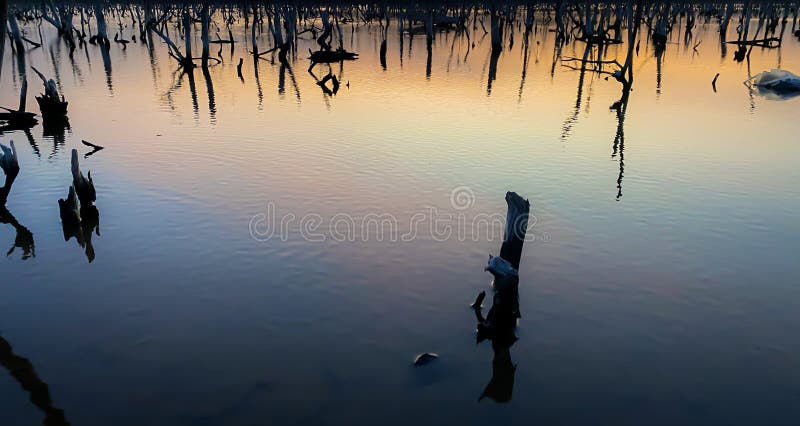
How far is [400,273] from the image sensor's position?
7.60 meters

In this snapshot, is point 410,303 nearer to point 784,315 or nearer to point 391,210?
point 391,210

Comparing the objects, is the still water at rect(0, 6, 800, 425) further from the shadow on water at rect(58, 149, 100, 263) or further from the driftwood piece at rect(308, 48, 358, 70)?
the driftwood piece at rect(308, 48, 358, 70)

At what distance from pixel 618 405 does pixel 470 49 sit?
35019mm

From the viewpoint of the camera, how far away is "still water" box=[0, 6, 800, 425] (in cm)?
534

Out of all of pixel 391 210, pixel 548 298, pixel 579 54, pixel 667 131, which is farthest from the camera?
pixel 579 54

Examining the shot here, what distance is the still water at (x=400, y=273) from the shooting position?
17.5 ft

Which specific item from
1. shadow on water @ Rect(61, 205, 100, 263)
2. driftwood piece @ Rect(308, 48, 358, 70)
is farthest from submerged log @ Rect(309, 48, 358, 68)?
shadow on water @ Rect(61, 205, 100, 263)

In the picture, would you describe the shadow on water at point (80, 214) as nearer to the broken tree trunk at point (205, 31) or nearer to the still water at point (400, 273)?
the still water at point (400, 273)

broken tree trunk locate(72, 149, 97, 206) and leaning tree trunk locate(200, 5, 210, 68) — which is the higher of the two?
leaning tree trunk locate(200, 5, 210, 68)

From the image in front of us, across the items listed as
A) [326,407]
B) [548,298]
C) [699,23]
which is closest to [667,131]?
[548,298]

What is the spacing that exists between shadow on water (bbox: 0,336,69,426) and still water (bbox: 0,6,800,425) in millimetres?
55

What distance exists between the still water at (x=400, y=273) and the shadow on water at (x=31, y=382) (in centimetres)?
5

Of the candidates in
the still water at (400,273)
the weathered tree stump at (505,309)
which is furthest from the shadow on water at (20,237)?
the weathered tree stump at (505,309)

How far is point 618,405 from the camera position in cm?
521
